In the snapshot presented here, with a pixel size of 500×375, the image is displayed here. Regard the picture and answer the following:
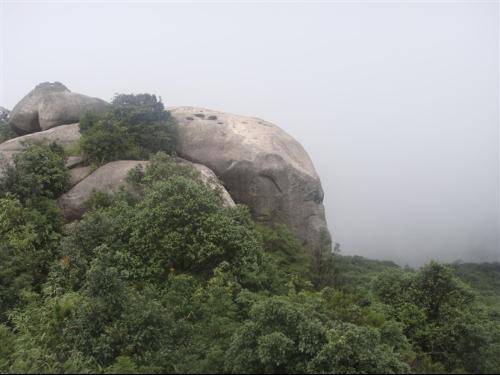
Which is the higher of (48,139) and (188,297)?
(48,139)

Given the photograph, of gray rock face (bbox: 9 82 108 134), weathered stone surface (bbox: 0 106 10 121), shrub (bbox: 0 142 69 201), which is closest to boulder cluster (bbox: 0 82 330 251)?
shrub (bbox: 0 142 69 201)

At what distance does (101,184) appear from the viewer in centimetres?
1522

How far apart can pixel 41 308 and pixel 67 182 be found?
6.18m

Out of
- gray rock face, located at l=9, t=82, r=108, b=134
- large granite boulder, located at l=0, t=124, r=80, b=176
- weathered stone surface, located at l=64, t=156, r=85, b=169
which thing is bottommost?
weathered stone surface, located at l=64, t=156, r=85, b=169

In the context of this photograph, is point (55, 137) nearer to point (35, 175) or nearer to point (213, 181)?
point (35, 175)

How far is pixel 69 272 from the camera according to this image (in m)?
11.4

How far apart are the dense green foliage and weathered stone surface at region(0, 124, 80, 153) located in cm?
73

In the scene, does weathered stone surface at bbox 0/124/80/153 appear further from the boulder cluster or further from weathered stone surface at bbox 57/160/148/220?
weathered stone surface at bbox 57/160/148/220

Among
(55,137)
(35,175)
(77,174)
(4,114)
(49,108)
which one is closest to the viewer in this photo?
(35,175)

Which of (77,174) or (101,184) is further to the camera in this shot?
(77,174)

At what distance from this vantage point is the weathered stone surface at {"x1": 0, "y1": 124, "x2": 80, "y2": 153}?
56.3 ft

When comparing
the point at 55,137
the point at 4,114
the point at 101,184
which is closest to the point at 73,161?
the point at 101,184

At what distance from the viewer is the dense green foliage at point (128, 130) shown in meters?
16.5

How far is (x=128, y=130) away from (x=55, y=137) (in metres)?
3.02
